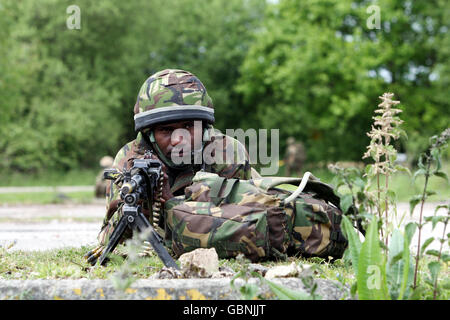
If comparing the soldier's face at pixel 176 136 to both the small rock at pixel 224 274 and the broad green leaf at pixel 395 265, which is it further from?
the broad green leaf at pixel 395 265

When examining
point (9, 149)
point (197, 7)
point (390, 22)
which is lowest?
point (9, 149)

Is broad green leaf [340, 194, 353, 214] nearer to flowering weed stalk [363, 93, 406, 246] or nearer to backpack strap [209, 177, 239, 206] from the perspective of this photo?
flowering weed stalk [363, 93, 406, 246]

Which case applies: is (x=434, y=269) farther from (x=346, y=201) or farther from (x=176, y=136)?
(x=176, y=136)

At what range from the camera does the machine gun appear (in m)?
2.96

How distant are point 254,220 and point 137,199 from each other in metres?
0.68

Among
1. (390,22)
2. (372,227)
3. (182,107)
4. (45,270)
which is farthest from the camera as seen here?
(390,22)

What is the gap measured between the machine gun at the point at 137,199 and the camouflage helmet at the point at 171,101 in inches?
24.6

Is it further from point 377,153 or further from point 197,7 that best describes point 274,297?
point 197,7

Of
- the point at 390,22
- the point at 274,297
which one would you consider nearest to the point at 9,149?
the point at 390,22

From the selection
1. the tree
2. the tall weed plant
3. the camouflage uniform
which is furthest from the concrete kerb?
the tree

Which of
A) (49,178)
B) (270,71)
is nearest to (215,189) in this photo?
(49,178)

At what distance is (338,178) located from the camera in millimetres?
2432

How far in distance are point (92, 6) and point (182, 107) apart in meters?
22.4

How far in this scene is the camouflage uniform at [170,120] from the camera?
12.3 feet
